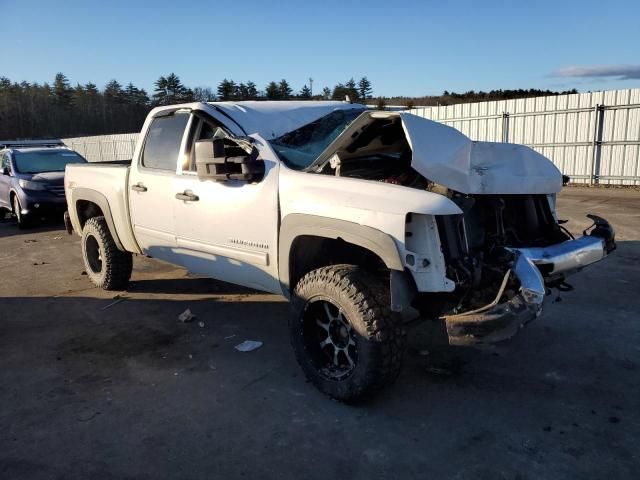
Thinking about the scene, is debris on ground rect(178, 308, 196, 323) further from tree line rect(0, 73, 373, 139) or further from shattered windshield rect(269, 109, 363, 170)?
tree line rect(0, 73, 373, 139)

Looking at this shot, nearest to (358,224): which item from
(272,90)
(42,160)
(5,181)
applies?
(42,160)

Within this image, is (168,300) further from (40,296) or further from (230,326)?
(40,296)

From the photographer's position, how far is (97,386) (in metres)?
3.84

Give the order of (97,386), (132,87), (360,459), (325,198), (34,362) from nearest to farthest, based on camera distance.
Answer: (360,459)
(325,198)
(97,386)
(34,362)
(132,87)

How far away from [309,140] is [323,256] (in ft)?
3.50

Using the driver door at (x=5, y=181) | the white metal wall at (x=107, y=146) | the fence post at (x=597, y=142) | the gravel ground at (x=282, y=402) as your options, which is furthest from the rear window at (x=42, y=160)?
the white metal wall at (x=107, y=146)

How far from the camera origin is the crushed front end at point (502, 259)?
116 inches

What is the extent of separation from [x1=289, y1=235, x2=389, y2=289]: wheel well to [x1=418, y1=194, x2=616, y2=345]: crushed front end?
2.19ft

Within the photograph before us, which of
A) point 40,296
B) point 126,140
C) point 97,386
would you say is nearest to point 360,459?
point 97,386

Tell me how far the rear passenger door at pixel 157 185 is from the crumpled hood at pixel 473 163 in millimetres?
2296

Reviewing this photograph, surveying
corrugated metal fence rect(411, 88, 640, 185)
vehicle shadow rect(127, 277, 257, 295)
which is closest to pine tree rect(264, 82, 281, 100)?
corrugated metal fence rect(411, 88, 640, 185)

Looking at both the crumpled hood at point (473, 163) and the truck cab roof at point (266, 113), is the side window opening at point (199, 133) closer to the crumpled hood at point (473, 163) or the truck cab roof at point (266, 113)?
the truck cab roof at point (266, 113)

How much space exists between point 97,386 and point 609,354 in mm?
3907

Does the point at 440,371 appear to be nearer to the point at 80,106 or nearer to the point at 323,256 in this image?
the point at 323,256
